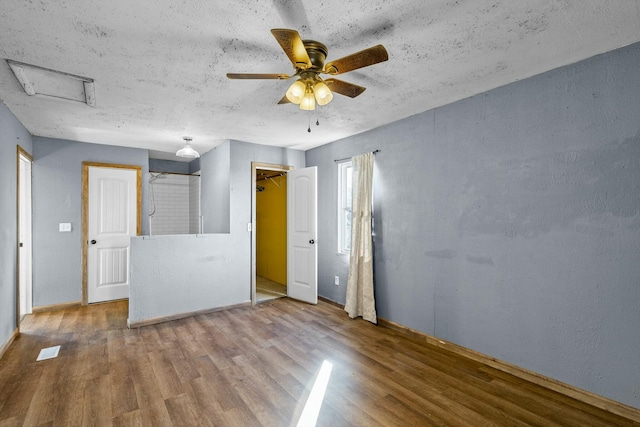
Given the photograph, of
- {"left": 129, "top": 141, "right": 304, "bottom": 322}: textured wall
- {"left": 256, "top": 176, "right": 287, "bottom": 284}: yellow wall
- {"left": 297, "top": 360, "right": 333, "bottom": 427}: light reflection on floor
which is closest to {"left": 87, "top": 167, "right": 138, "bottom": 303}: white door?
{"left": 129, "top": 141, "right": 304, "bottom": 322}: textured wall

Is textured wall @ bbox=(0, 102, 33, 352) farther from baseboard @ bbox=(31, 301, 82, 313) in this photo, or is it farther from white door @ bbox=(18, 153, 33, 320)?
baseboard @ bbox=(31, 301, 82, 313)

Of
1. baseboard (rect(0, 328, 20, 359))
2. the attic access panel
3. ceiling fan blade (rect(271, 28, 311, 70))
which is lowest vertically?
baseboard (rect(0, 328, 20, 359))

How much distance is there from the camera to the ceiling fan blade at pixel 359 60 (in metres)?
1.64

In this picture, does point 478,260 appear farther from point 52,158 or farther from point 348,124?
point 52,158

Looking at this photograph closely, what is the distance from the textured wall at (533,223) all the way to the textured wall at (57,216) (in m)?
4.58

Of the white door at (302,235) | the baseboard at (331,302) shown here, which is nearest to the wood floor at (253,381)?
the baseboard at (331,302)

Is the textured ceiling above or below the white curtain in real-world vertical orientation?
above

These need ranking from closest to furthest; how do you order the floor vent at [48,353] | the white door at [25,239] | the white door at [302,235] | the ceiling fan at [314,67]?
the ceiling fan at [314,67], the floor vent at [48,353], the white door at [25,239], the white door at [302,235]

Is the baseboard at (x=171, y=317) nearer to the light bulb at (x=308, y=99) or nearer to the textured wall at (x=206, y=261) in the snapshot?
the textured wall at (x=206, y=261)

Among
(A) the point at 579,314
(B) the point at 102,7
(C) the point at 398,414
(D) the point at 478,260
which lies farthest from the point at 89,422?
(A) the point at 579,314

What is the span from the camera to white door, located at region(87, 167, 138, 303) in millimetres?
4621

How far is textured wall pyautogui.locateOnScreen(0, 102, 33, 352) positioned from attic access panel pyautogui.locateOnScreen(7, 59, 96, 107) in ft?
2.28

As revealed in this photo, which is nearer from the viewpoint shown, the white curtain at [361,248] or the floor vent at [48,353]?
the floor vent at [48,353]

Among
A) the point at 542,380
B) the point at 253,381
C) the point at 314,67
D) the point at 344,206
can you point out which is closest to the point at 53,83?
the point at 314,67
